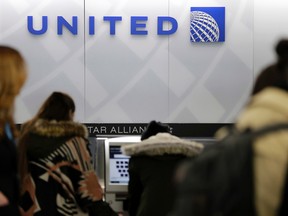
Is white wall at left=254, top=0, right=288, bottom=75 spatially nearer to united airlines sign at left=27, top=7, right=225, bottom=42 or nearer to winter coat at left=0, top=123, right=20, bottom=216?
united airlines sign at left=27, top=7, right=225, bottom=42

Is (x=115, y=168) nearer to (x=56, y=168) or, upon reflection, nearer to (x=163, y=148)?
(x=163, y=148)

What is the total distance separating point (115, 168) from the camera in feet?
16.1

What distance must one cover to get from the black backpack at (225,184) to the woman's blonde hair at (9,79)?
121cm

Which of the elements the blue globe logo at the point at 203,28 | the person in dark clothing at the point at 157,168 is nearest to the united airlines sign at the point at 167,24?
the blue globe logo at the point at 203,28

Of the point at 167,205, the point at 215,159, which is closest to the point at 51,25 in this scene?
the point at 167,205

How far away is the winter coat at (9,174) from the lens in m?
2.53

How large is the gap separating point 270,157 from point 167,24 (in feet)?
19.4

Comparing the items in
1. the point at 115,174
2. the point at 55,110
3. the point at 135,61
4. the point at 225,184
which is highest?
the point at 135,61

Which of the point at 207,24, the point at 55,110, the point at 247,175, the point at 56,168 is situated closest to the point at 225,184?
the point at 247,175

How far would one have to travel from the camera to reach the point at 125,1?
7355 mm

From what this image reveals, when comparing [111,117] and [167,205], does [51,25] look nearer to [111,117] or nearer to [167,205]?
[111,117]

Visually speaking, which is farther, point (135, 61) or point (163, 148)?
point (135, 61)

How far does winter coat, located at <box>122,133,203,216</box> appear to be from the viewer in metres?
3.75

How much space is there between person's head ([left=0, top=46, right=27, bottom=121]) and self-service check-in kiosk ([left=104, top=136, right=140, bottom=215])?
2264 millimetres
